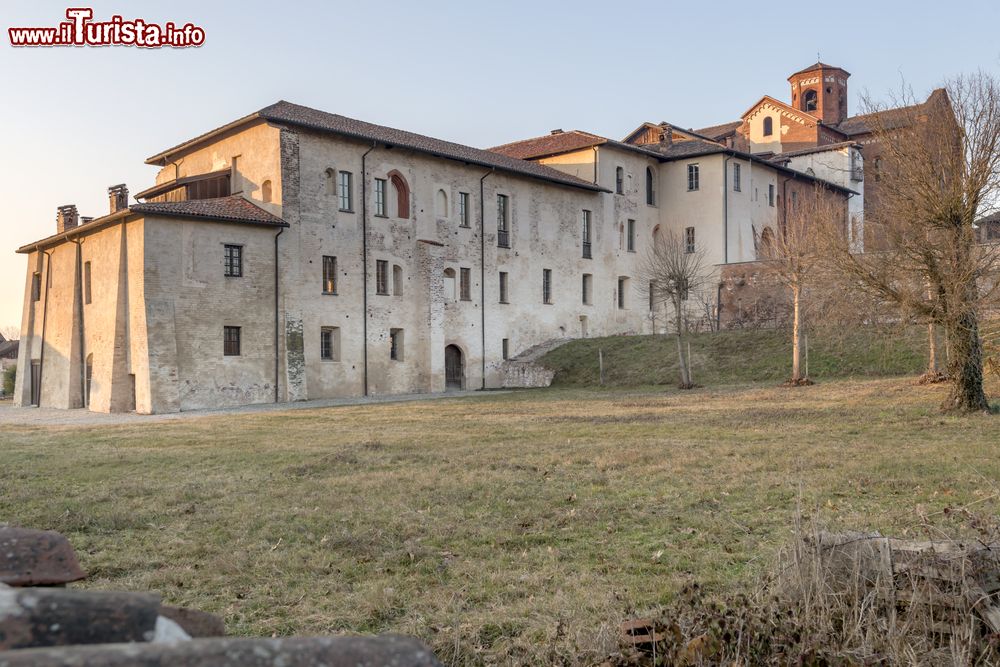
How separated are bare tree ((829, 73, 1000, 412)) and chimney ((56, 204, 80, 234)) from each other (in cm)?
3320

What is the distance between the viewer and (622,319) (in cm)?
4425

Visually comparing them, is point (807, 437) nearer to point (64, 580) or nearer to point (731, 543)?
point (731, 543)

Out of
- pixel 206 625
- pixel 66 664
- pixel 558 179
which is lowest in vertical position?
pixel 206 625

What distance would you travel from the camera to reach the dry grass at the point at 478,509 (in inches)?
210

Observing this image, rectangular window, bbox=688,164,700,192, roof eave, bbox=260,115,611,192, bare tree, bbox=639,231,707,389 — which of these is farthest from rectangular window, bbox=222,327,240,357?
rectangular window, bbox=688,164,700,192

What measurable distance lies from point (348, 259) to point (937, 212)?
2217 cm

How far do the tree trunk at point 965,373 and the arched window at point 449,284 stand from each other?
22.8 metres

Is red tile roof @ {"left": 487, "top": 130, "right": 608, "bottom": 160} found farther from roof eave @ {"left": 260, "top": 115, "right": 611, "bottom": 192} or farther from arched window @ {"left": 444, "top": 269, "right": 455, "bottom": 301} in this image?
arched window @ {"left": 444, "top": 269, "right": 455, "bottom": 301}

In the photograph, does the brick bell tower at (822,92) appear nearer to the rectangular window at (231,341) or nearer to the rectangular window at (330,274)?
the rectangular window at (330,274)

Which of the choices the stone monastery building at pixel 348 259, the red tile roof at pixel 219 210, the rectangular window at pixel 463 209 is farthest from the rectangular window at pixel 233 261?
the rectangular window at pixel 463 209

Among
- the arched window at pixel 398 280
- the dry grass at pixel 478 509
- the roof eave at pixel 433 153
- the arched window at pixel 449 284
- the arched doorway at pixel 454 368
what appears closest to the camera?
the dry grass at pixel 478 509

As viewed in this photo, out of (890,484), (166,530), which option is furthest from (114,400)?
(890,484)

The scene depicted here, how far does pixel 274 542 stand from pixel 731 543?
12.6 ft

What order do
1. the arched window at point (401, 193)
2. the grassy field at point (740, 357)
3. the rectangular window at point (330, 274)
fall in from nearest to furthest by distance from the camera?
the grassy field at point (740, 357) < the rectangular window at point (330, 274) < the arched window at point (401, 193)
